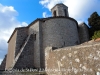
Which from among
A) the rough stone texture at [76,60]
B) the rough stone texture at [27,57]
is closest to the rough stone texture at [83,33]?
the rough stone texture at [27,57]

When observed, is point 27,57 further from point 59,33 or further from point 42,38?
point 59,33

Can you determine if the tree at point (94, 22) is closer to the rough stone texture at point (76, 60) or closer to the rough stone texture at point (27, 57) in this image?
the rough stone texture at point (27, 57)

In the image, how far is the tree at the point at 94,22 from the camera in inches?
1001

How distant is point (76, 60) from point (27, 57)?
13.7m

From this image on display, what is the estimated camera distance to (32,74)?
9.70 m

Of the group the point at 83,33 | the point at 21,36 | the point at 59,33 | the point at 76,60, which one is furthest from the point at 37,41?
the point at 76,60

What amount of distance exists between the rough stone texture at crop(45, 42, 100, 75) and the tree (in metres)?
19.3

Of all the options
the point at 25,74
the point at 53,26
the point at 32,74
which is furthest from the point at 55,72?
the point at 53,26

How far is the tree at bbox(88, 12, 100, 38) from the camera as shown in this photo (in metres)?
25.4

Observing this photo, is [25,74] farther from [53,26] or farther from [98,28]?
[98,28]

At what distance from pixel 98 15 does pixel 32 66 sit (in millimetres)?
16731

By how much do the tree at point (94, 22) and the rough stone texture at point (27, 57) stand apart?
12.0 meters

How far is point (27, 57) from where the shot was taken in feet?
62.8

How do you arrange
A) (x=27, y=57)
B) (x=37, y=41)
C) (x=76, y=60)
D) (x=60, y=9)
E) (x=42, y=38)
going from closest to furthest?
(x=76, y=60), (x=27, y=57), (x=37, y=41), (x=42, y=38), (x=60, y=9)
